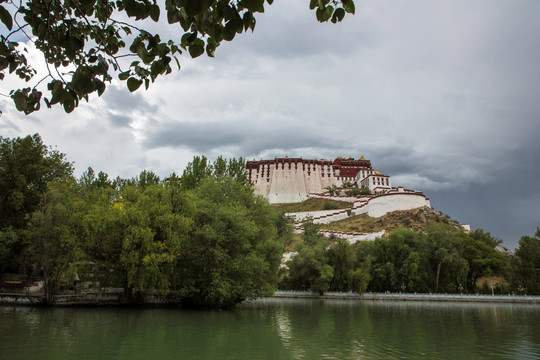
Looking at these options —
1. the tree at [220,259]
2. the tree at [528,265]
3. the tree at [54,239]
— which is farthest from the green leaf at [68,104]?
the tree at [528,265]

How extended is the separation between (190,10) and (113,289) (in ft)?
98.6

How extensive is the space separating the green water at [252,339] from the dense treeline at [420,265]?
75.2 ft

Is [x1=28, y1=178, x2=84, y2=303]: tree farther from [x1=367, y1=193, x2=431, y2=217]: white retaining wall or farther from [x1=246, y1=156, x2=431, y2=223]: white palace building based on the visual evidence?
[x1=246, y1=156, x2=431, y2=223]: white palace building

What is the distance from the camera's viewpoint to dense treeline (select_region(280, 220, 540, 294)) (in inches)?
1684

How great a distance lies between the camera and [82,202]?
26.1 meters

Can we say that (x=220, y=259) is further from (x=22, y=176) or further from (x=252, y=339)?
(x=22, y=176)

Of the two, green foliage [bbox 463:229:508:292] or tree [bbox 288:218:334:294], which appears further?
tree [bbox 288:218:334:294]

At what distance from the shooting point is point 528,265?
144ft

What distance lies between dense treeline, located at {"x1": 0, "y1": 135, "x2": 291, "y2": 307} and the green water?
446 centimetres

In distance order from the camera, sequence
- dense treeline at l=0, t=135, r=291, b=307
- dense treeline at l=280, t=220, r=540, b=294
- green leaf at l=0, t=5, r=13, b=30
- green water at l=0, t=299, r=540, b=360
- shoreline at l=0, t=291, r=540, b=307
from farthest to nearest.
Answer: dense treeline at l=280, t=220, r=540, b=294 → shoreline at l=0, t=291, r=540, b=307 → dense treeline at l=0, t=135, r=291, b=307 → green water at l=0, t=299, r=540, b=360 → green leaf at l=0, t=5, r=13, b=30

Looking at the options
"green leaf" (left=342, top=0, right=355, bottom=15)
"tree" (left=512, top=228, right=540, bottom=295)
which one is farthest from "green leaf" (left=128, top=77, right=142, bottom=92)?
"tree" (left=512, top=228, right=540, bottom=295)

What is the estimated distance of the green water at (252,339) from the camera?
452 inches

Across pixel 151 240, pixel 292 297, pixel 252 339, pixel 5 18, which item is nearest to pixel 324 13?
pixel 5 18

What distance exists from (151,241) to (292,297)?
27183 mm
